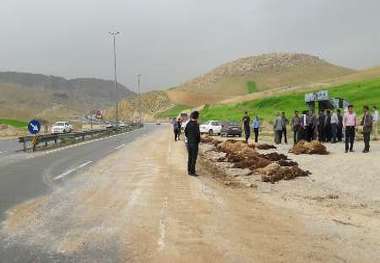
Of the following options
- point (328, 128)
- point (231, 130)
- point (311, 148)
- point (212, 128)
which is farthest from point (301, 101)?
point (311, 148)

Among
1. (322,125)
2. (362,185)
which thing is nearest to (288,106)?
(322,125)

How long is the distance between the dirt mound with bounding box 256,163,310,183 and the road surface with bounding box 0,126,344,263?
2373 mm

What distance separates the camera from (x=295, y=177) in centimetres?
1759

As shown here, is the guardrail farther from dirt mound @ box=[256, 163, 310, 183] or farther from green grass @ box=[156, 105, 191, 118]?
green grass @ box=[156, 105, 191, 118]

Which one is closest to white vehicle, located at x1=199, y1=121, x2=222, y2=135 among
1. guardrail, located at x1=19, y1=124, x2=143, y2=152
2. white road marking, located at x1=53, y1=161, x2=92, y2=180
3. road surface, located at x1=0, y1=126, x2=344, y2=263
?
guardrail, located at x1=19, y1=124, x2=143, y2=152

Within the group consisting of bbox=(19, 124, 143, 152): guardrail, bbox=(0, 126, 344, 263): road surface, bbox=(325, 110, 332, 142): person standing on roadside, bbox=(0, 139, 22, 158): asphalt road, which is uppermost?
bbox=(325, 110, 332, 142): person standing on roadside

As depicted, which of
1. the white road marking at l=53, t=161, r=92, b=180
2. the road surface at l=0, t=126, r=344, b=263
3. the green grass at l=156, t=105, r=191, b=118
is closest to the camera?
the road surface at l=0, t=126, r=344, b=263

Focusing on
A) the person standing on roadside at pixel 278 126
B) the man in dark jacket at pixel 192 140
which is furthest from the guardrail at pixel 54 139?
the man in dark jacket at pixel 192 140

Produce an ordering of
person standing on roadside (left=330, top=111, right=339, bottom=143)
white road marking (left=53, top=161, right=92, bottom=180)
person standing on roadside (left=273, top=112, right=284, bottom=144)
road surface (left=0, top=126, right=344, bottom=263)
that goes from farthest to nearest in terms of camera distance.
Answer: person standing on roadside (left=273, top=112, right=284, bottom=144) → person standing on roadside (left=330, top=111, right=339, bottom=143) → white road marking (left=53, top=161, right=92, bottom=180) → road surface (left=0, top=126, right=344, bottom=263)

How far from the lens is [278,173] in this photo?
692 inches

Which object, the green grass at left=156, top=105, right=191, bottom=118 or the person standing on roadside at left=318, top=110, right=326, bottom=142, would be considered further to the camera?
the green grass at left=156, top=105, right=191, bottom=118

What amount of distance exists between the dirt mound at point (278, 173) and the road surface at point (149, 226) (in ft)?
7.78

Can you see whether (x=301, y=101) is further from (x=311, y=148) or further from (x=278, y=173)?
(x=278, y=173)

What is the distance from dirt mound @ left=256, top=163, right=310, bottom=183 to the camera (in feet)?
56.3
